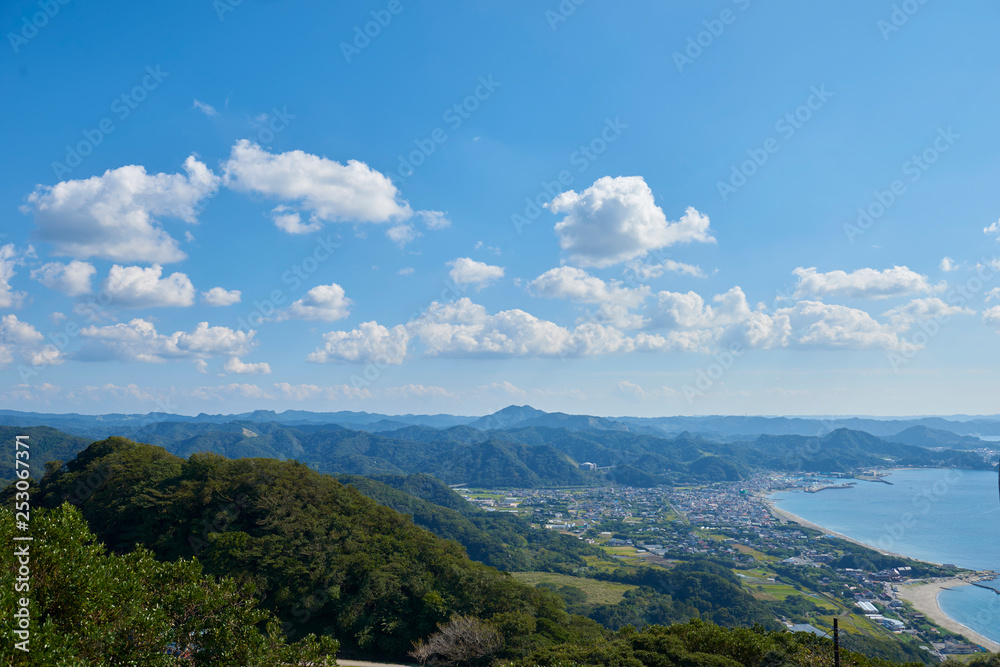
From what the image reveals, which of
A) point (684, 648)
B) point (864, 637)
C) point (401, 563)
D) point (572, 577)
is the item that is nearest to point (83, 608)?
point (684, 648)

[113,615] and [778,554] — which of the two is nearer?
[113,615]

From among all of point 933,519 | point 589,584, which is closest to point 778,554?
point 589,584

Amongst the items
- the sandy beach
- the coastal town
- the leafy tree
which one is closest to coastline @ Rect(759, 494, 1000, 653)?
the sandy beach

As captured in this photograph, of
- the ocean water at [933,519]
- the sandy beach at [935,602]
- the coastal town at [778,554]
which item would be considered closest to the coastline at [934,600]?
the sandy beach at [935,602]

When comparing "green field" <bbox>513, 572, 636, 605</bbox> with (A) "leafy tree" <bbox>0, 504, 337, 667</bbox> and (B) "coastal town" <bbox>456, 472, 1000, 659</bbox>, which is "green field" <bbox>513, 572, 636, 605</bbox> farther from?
(A) "leafy tree" <bbox>0, 504, 337, 667</bbox>

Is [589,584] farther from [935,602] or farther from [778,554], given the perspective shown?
[935,602]

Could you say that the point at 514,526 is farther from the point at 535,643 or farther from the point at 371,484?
the point at 535,643
